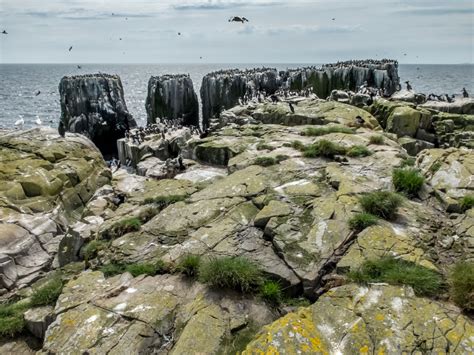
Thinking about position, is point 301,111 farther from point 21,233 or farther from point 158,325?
point 158,325

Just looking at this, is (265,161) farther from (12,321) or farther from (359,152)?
(12,321)

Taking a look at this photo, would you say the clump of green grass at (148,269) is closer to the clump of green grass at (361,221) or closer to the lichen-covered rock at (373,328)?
the lichen-covered rock at (373,328)

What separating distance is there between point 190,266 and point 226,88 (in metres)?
51.9

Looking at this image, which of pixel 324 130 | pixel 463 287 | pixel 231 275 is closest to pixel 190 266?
pixel 231 275

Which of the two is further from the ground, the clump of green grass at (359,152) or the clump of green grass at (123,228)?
the clump of green grass at (359,152)

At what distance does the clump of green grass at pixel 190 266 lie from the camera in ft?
29.2

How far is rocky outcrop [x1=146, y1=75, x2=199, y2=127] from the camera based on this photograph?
5931cm

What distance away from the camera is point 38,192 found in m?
20.2

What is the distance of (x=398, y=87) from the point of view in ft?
180

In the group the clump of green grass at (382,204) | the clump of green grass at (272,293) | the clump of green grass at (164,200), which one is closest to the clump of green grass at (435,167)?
the clump of green grass at (382,204)

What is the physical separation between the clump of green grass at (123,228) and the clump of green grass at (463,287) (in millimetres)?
8117

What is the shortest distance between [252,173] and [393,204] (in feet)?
16.6

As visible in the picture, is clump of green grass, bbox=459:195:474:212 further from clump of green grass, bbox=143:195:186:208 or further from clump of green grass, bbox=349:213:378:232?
clump of green grass, bbox=143:195:186:208

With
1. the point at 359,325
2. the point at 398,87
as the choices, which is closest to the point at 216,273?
the point at 359,325
